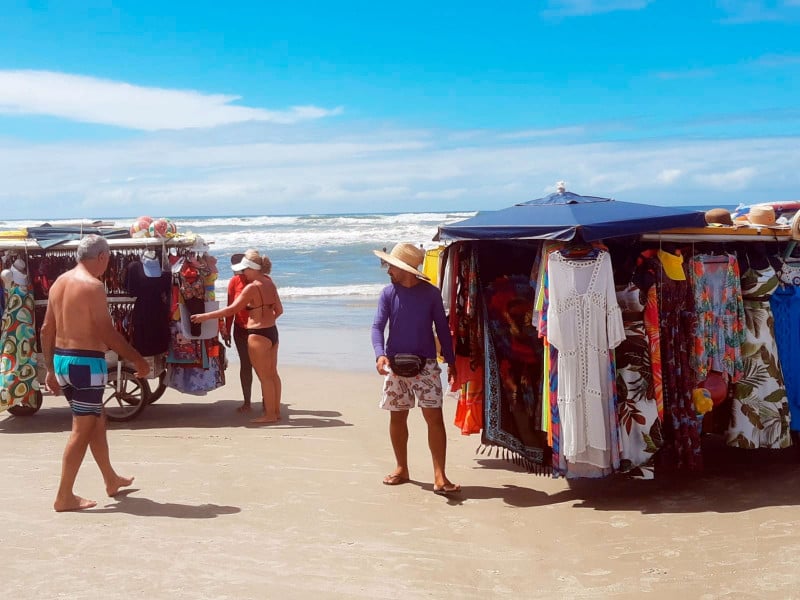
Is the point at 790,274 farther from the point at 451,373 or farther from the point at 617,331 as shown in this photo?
the point at 451,373

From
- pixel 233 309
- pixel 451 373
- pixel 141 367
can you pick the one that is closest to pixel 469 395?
pixel 451 373

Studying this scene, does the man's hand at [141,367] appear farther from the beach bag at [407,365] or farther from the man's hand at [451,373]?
the man's hand at [451,373]

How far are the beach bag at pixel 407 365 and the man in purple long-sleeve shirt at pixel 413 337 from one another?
0.05 metres

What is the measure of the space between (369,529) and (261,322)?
3628 mm

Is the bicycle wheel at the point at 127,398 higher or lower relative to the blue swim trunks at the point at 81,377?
lower

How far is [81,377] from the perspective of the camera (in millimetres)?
5812

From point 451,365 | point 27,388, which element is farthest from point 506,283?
point 27,388

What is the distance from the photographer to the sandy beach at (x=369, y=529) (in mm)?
4691

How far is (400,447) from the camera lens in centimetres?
665

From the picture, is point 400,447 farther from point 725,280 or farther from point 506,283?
point 725,280

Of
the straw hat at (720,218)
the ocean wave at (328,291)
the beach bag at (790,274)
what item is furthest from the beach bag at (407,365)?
the ocean wave at (328,291)

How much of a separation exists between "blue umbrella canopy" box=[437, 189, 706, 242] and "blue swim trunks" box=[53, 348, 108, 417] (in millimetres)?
2484

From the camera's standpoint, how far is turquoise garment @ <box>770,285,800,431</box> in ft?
20.8

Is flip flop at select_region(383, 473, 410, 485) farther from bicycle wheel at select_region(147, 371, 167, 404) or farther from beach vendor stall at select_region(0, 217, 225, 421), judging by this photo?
bicycle wheel at select_region(147, 371, 167, 404)
